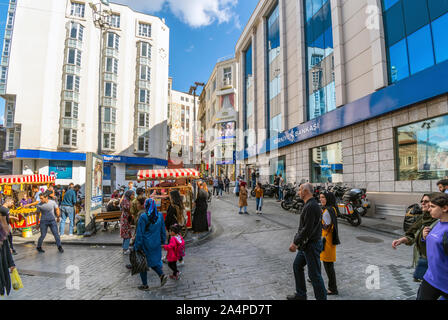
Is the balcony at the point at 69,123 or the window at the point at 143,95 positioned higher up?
the window at the point at 143,95

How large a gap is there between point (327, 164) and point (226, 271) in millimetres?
12236

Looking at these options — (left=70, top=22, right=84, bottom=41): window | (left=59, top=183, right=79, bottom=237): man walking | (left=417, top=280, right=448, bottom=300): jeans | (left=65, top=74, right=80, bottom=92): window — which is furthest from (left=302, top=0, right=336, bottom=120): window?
(left=70, top=22, right=84, bottom=41): window

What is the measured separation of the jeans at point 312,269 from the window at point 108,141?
32.1 meters

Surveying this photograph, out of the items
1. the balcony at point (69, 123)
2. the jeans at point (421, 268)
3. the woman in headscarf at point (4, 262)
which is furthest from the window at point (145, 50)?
A: the jeans at point (421, 268)

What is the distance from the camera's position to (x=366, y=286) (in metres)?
3.96

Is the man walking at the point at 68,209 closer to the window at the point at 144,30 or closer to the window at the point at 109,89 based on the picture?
the window at the point at 109,89

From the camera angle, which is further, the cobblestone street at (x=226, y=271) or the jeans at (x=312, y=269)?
the cobblestone street at (x=226, y=271)

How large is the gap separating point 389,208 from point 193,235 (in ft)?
28.2

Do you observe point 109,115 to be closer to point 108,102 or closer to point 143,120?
point 108,102

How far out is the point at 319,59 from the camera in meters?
16.1

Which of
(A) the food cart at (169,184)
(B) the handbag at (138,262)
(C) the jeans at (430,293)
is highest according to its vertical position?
(A) the food cart at (169,184)

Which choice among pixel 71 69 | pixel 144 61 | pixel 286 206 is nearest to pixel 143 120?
pixel 144 61

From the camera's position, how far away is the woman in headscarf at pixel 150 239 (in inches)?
161
